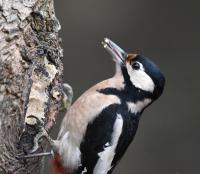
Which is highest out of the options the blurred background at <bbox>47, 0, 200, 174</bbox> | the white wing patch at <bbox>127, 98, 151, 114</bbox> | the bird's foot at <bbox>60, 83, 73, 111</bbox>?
the white wing patch at <bbox>127, 98, 151, 114</bbox>

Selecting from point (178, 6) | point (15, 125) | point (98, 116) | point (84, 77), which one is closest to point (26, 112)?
point (15, 125)

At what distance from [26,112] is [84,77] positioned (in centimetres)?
272

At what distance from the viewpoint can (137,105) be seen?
4.24 m

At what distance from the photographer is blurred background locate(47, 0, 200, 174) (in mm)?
6566

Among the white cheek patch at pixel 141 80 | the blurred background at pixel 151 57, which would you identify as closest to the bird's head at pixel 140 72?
the white cheek patch at pixel 141 80

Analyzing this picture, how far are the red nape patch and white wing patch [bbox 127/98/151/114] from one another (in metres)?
A: 0.49

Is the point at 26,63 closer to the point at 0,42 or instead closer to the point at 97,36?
the point at 0,42

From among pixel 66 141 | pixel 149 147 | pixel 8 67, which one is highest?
pixel 8 67

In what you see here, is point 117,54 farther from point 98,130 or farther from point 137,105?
point 98,130

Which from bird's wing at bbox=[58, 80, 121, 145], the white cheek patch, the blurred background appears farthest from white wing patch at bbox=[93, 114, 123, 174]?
the blurred background

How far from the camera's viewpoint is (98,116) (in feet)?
13.3

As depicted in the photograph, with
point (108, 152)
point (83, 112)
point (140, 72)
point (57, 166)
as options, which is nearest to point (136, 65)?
point (140, 72)

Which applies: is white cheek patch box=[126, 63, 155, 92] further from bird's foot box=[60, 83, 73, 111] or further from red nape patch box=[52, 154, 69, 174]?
red nape patch box=[52, 154, 69, 174]

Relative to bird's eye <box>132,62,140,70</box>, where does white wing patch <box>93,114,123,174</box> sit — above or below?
below
